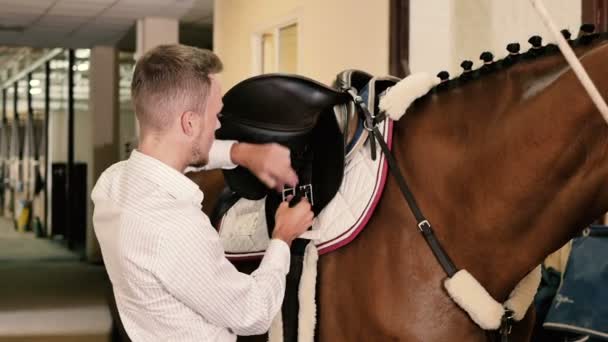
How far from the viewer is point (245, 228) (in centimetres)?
183

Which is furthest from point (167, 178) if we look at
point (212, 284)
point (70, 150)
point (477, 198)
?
point (70, 150)

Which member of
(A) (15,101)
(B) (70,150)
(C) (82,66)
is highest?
(C) (82,66)

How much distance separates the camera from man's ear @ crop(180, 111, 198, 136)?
1378 millimetres

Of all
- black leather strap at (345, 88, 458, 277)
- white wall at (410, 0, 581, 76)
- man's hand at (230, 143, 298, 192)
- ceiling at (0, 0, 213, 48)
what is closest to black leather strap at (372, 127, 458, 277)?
black leather strap at (345, 88, 458, 277)

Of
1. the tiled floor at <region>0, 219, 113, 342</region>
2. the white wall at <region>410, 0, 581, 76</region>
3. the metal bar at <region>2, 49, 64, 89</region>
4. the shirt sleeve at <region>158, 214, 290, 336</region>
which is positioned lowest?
the tiled floor at <region>0, 219, 113, 342</region>

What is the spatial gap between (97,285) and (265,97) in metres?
6.75

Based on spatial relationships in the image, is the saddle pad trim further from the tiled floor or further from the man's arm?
the tiled floor

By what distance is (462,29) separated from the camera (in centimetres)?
361

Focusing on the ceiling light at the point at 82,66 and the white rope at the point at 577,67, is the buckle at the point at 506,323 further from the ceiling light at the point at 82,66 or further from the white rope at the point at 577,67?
the ceiling light at the point at 82,66

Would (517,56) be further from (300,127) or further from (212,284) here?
(212,284)

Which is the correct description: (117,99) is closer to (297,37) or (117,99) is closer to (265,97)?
(297,37)

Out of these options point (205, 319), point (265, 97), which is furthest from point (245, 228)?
point (205, 319)

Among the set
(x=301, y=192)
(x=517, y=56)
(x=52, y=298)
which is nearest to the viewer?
(x=517, y=56)

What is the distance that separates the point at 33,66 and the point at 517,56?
15.0 metres
